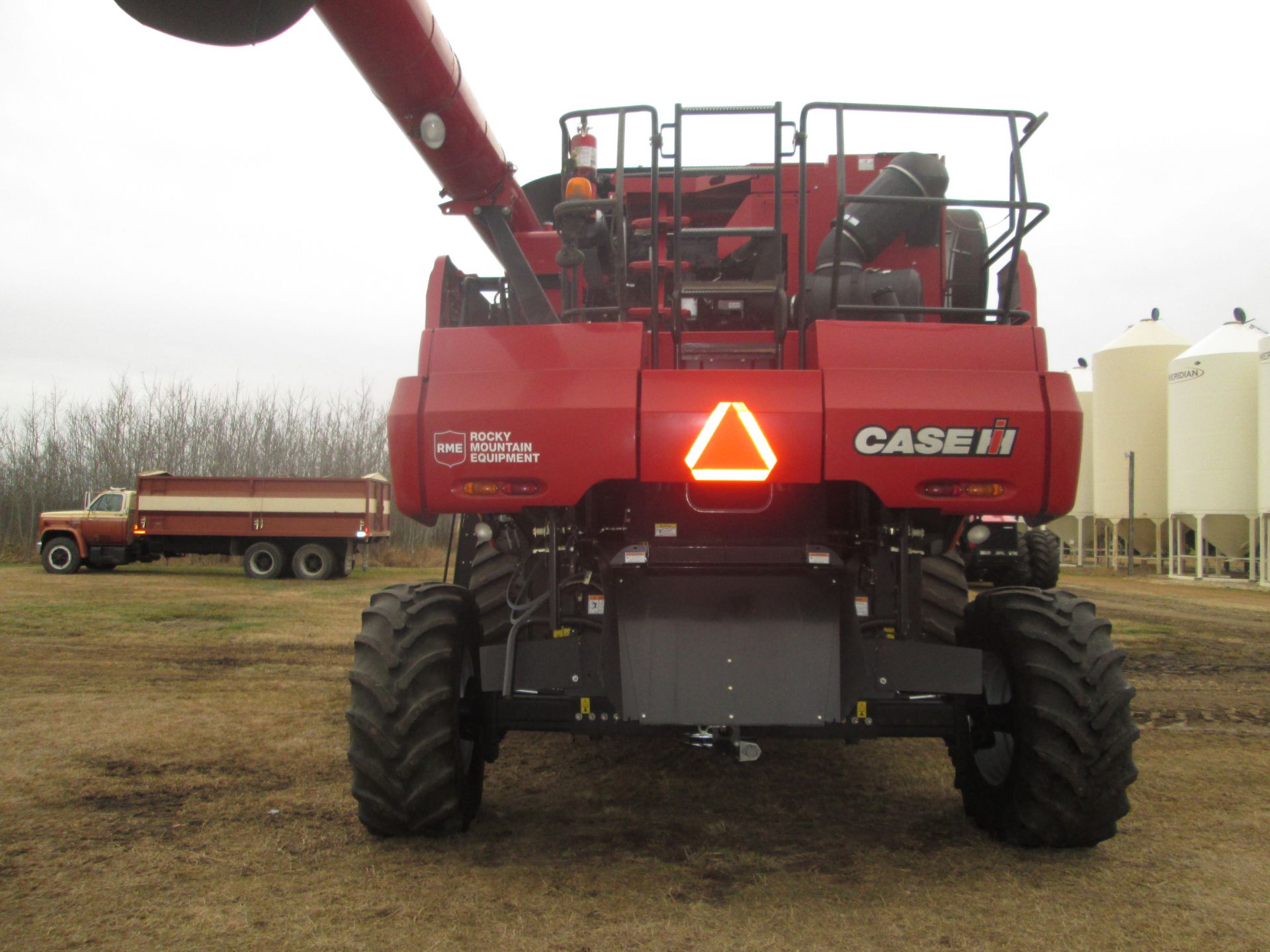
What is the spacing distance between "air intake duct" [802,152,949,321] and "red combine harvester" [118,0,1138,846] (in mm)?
171

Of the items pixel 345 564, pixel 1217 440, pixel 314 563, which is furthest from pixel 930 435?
pixel 1217 440

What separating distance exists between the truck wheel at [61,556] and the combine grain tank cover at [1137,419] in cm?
2598

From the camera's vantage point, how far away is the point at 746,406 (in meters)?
3.53

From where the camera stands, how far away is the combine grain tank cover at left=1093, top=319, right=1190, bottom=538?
25375 mm

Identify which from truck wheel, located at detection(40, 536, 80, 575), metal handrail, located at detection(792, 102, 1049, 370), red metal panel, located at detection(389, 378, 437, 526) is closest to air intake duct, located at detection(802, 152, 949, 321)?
metal handrail, located at detection(792, 102, 1049, 370)

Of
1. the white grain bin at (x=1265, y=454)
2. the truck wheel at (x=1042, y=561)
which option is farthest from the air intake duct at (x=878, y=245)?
the white grain bin at (x=1265, y=454)

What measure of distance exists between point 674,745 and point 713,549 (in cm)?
245

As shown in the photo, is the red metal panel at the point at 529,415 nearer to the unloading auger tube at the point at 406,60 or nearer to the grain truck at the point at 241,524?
the unloading auger tube at the point at 406,60

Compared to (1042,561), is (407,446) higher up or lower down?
higher up

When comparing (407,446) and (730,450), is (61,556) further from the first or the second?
(730,450)

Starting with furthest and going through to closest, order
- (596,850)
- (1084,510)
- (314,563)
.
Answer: (1084,510)
(314,563)
(596,850)

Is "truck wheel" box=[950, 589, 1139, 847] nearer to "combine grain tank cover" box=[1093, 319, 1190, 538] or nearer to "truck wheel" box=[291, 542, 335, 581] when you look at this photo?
"truck wheel" box=[291, 542, 335, 581]

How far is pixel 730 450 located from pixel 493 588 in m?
2.27

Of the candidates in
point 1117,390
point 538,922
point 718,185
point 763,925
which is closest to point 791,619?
point 763,925
